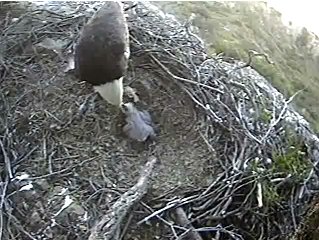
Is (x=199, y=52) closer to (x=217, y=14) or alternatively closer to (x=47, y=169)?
(x=217, y=14)

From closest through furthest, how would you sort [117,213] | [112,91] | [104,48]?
[117,213]
[104,48]
[112,91]

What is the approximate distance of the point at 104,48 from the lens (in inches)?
80.4

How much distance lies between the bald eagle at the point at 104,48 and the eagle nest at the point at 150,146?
172 millimetres

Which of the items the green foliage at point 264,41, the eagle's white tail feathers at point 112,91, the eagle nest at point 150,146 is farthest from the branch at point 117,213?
the green foliage at point 264,41

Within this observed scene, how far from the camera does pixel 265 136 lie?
210cm

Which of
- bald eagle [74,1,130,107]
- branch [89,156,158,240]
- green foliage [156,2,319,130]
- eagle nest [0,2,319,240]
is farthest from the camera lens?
green foliage [156,2,319,130]

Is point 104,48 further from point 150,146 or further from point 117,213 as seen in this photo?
point 117,213

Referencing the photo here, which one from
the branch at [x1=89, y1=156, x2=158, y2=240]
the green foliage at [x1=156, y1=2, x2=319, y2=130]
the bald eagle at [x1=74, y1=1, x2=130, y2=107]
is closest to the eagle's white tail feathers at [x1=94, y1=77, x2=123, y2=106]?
the bald eagle at [x1=74, y1=1, x2=130, y2=107]

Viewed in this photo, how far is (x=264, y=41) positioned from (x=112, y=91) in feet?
2.30

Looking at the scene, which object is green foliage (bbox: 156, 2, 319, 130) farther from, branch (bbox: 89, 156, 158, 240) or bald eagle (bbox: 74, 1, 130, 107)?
branch (bbox: 89, 156, 158, 240)

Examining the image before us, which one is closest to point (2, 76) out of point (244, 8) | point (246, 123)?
point (246, 123)

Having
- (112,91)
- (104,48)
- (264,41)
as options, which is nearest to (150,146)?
(112,91)

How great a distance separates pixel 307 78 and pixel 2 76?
100 cm

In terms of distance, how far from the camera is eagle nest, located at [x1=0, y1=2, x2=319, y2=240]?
76.4 inches
